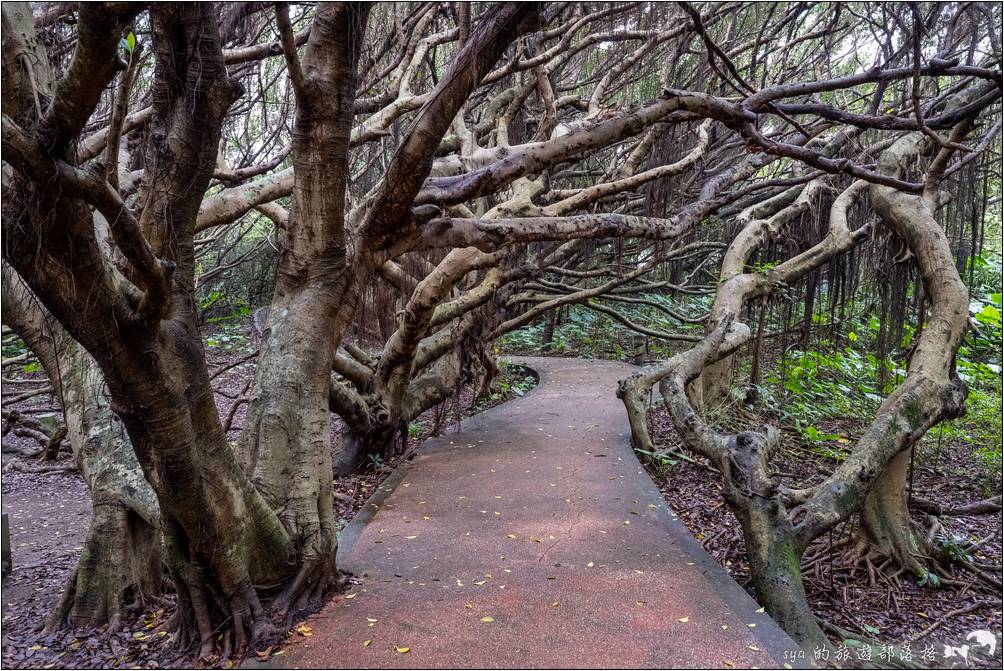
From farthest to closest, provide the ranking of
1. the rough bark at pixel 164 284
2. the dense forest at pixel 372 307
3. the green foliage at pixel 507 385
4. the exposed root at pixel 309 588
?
the green foliage at pixel 507 385 → the exposed root at pixel 309 588 → the dense forest at pixel 372 307 → the rough bark at pixel 164 284

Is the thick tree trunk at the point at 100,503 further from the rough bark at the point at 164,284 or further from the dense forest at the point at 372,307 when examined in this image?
the rough bark at the point at 164,284

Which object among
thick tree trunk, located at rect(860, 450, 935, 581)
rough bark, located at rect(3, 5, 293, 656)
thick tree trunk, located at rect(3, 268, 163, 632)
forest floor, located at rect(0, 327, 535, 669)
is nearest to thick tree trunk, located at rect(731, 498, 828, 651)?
thick tree trunk, located at rect(860, 450, 935, 581)

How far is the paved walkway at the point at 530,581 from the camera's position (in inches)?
123

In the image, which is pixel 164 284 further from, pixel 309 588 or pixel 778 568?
pixel 778 568

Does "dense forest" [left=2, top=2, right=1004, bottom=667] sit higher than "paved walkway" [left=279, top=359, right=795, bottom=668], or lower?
higher

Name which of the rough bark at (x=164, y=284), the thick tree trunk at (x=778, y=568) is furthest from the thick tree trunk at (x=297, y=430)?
the thick tree trunk at (x=778, y=568)

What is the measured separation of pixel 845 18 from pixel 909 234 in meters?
5.64

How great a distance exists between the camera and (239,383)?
43.4 ft

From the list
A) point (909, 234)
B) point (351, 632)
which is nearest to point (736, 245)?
point (909, 234)

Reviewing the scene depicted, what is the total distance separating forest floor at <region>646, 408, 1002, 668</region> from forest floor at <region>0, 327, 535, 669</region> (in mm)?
3054

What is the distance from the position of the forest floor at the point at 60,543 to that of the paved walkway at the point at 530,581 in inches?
25.5

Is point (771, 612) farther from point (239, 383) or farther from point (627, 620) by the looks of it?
point (239, 383)

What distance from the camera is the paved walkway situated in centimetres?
313

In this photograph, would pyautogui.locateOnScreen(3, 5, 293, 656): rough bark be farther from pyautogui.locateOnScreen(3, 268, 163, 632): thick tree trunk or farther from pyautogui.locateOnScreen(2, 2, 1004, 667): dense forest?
pyautogui.locateOnScreen(3, 268, 163, 632): thick tree trunk
